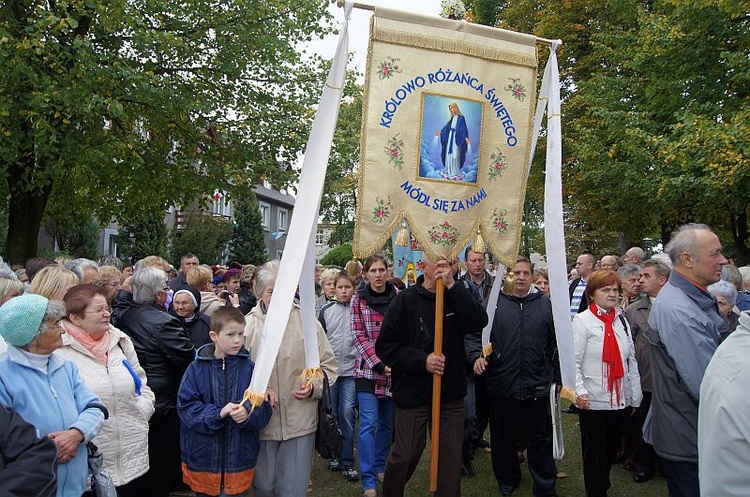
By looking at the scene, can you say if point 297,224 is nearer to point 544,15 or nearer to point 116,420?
point 116,420

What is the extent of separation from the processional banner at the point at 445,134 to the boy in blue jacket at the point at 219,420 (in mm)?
1077

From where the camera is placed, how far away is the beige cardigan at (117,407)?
3.92m

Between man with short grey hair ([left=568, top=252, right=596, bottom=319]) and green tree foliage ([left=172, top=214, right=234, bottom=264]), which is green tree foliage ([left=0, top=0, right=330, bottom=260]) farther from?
green tree foliage ([left=172, top=214, right=234, bottom=264])

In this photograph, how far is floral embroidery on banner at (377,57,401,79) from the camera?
439 cm

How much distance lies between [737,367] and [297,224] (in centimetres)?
261

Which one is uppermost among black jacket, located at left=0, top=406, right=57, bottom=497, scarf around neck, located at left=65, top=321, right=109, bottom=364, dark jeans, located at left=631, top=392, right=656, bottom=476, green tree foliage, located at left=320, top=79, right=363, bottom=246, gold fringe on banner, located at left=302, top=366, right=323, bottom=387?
green tree foliage, located at left=320, top=79, right=363, bottom=246

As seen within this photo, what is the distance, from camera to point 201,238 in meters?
34.5

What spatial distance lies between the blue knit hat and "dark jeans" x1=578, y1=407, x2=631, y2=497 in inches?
165

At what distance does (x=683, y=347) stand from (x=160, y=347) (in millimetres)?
3573

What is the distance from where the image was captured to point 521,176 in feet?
15.9

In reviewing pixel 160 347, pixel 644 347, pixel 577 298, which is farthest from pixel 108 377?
pixel 577 298

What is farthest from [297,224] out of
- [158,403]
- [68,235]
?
[68,235]

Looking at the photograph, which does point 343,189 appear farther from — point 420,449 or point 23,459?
point 23,459

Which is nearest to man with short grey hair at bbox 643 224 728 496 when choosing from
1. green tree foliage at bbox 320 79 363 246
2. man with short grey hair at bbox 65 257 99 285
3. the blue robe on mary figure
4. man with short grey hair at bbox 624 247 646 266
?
the blue robe on mary figure
